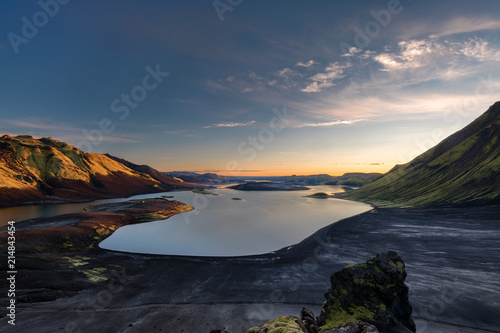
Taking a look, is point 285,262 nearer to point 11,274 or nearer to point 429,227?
point 11,274

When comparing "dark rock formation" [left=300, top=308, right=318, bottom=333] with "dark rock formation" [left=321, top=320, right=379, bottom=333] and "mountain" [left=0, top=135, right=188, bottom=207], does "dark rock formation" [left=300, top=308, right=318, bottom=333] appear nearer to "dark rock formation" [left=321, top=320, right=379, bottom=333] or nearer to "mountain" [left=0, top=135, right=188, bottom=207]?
"dark rock formation" [left=321, top=320, right=379, bottom=333]

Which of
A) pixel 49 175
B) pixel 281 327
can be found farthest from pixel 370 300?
pixel 49 175

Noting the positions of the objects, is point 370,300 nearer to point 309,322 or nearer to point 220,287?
point 309,322

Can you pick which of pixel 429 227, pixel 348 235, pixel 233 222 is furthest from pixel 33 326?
pixel 429 227

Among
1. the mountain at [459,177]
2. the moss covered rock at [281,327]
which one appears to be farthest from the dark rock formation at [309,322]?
the mountain at [459,177]

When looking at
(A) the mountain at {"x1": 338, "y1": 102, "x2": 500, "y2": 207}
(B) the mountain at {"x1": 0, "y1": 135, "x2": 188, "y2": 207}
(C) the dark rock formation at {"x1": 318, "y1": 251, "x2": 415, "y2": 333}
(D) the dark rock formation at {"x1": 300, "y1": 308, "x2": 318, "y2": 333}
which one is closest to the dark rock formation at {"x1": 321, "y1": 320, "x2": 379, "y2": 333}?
(D) the dark rock formation at {"x1": 300, "y1": 308, "x2": 318, "y2": 333}
